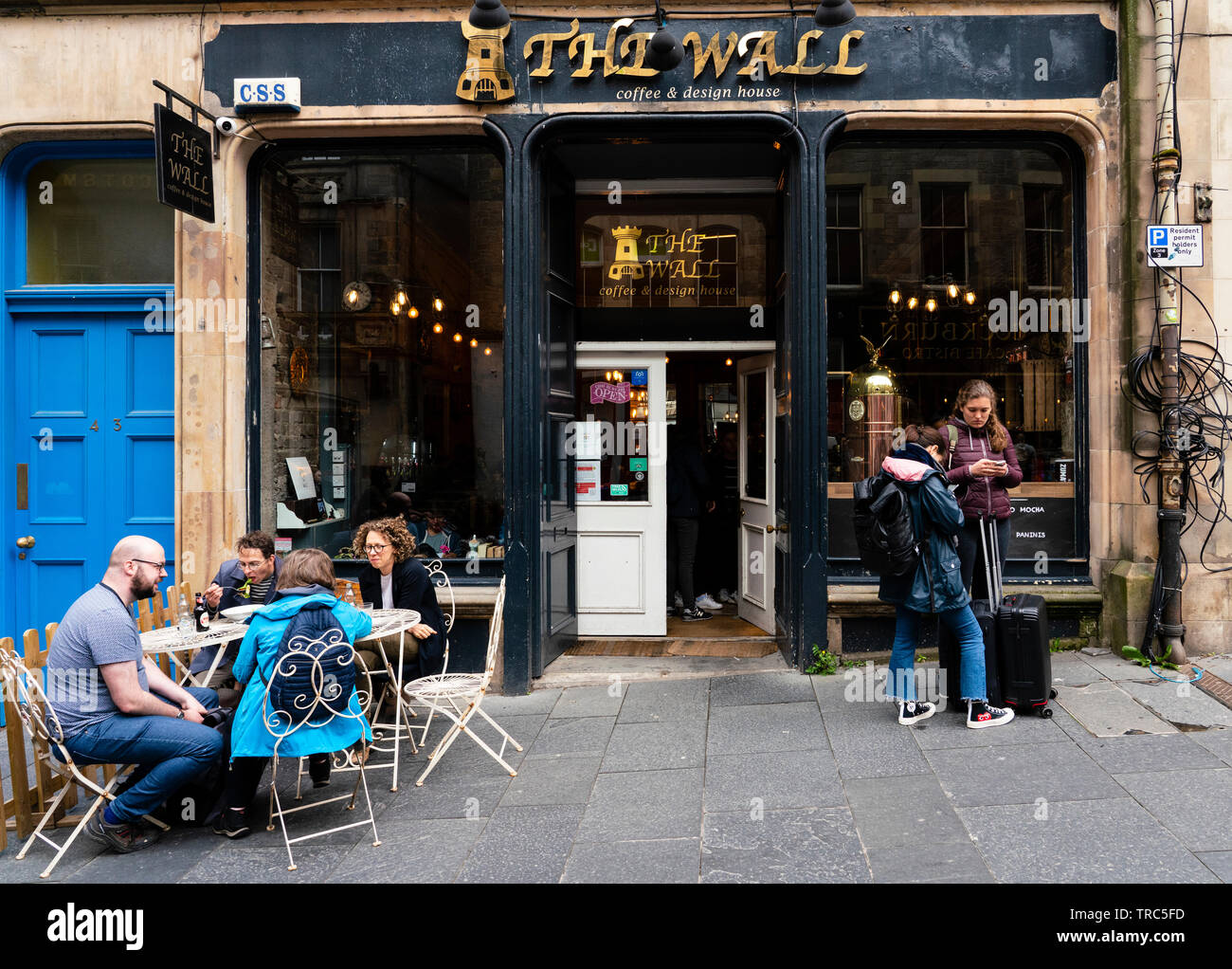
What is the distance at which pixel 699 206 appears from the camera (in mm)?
8266

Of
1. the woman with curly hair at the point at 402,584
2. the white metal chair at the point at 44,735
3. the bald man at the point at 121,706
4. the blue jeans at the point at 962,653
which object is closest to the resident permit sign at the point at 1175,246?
the blue jeans at the point at 962,653

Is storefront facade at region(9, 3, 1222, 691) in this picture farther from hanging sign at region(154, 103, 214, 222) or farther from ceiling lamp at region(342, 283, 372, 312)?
hanging sign at region(154, 103, 214, 222)

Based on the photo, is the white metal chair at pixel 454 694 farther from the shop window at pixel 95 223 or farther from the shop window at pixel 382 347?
the shop window at pixel 95 223

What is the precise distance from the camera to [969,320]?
745cm

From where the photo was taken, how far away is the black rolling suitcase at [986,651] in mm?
5531

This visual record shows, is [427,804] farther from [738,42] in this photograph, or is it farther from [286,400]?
[738,42]

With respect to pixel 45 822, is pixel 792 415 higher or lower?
higher

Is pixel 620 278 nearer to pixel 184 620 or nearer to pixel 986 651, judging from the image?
pixel 986 651

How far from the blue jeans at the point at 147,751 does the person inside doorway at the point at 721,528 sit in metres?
5.98

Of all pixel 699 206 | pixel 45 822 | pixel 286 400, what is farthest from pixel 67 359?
pixel 699 206

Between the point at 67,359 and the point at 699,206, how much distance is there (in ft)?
18.7

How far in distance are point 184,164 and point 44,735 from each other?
4.15m

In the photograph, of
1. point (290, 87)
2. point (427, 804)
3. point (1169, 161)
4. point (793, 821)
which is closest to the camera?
point (793, 821)

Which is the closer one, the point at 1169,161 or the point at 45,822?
the point at 45,822
